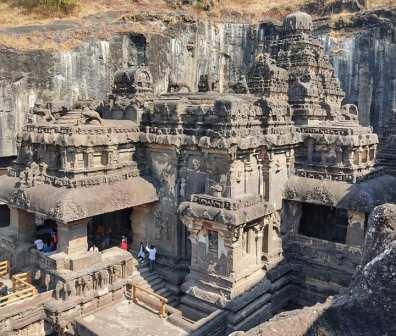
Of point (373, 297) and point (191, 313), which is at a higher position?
point (373, 297)

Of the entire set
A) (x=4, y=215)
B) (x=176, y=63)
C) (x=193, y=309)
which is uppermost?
(x=176, y=63)

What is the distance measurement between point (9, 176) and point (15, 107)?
35.6 feet

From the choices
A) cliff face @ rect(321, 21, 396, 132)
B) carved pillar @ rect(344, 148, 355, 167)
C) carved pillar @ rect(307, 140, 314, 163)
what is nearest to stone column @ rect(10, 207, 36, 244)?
carved pillar @ rect(307, 140, 314, 163)

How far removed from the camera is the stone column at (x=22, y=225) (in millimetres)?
14336

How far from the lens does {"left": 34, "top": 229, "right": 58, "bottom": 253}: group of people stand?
13695mm

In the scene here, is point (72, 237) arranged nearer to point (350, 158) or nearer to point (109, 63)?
point (350, 158)

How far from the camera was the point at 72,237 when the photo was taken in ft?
41.0

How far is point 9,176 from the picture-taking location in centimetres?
1520

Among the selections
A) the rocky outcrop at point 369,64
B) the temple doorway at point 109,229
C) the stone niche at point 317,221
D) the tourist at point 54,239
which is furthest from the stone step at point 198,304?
the rocky outcrop at point 369,64

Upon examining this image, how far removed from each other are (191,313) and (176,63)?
24.6 metres

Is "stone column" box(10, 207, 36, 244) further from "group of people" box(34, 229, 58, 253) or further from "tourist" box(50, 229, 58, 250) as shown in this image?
"tourist" box(50, 229, 58, 250)

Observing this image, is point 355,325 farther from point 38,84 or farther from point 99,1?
point 99,1

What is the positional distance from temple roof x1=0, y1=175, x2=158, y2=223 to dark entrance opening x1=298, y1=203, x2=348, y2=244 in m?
5.68

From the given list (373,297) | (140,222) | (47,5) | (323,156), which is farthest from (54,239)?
(47,5)
